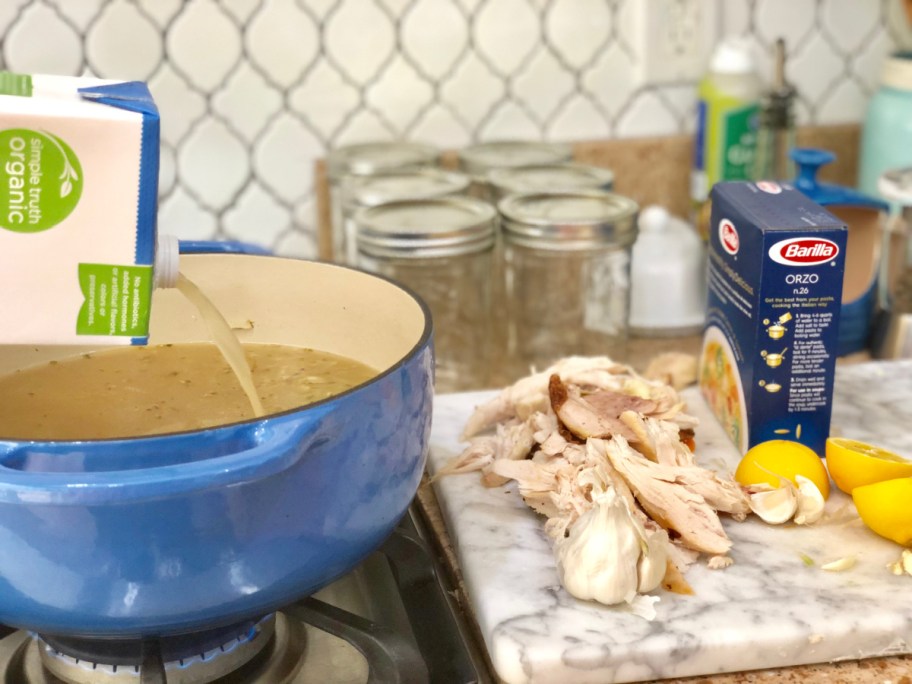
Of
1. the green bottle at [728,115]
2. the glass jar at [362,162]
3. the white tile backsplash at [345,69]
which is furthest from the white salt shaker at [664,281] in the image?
the glass jar at [362,162]

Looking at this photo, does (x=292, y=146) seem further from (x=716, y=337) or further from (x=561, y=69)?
(x=716, y=337)

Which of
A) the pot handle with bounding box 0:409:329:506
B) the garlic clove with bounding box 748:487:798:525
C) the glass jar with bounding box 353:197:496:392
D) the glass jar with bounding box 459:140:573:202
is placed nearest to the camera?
the pot handle with bounding box 0:409:329:506

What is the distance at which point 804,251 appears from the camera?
2.81ft

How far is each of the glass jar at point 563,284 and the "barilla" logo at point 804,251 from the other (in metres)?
0.42

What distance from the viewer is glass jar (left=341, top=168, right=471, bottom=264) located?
134 cm

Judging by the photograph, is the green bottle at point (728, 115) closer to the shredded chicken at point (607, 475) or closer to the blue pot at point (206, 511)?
the shredded chicken at point (607, 475)

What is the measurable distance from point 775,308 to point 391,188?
0.61 m

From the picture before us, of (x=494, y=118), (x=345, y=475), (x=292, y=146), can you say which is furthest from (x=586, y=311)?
(x=345, y=475)

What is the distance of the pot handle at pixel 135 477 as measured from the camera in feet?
1.84

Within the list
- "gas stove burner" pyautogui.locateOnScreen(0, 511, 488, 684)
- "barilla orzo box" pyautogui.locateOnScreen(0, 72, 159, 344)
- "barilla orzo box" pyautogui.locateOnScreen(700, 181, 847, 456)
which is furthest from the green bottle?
"barilla orzo box" pyautogui.locateOnScreen(0, 72, 159, 344)

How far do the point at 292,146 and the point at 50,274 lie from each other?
874 millimetres

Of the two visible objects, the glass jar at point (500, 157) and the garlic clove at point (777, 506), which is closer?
the garlic clove at point (777, 506)

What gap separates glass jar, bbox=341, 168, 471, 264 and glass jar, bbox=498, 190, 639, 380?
90 mm

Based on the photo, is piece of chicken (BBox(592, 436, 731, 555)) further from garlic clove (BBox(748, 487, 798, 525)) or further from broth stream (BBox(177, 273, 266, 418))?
broth stream (BBox(177, 273, 266, 418))
